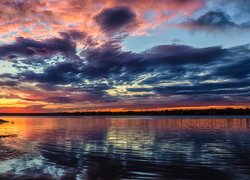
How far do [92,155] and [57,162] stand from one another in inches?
176

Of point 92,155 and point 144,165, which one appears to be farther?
point 92,155

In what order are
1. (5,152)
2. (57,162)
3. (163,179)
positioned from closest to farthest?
(163,179) < (57,162) < (5,152)

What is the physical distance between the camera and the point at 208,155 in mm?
26797

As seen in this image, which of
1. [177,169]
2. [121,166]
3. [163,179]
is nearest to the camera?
[163,179]

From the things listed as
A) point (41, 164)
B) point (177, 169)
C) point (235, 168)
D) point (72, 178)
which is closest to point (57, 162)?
point (41, 164)

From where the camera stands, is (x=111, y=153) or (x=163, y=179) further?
(x=111, y=153)

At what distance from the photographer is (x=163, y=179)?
1728 cm

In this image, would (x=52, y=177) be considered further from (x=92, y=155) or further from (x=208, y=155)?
(x=208, y=155)

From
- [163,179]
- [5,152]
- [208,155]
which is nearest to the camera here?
[163,179]

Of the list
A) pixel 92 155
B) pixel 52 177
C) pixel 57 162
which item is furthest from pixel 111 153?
pixel 52 177

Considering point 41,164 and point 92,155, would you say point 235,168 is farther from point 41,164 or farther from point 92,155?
point 41,164

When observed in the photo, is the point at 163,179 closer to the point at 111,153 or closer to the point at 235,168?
the point at 235,168

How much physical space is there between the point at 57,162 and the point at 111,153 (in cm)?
655

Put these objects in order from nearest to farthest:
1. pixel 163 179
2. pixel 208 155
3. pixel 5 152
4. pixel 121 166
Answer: pixel 163 179
pixel 121 166
pixel 208 155
pixel 5 152
